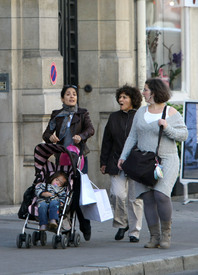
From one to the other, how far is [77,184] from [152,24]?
770 centimetres

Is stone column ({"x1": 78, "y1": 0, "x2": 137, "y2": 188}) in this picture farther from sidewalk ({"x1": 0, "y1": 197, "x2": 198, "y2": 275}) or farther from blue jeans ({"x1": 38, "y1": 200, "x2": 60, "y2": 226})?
blue jeans ({"x1": 38, "y1": 200, "x2": 60, "y2": 226})

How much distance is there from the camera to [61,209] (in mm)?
9555

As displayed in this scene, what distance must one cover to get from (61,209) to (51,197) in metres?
0.17

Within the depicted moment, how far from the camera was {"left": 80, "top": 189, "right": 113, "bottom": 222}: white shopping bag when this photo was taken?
965 centimetres

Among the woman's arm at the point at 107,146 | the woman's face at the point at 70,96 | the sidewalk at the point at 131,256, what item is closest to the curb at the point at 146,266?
the sidewalk at the point at 131,256

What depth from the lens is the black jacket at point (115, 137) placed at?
10.4 m

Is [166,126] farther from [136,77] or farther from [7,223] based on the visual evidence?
[136,77]

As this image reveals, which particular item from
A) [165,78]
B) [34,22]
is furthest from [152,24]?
[34,22]

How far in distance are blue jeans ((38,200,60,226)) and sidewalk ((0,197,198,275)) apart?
400 millimetres

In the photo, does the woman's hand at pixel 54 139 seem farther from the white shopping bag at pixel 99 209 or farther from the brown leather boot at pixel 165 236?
the brown leather boot at pixel 165 236

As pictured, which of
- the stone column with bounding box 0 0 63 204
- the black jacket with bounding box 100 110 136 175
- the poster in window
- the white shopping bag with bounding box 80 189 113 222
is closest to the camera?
the white shopping bag with bounding box 80 189 113 222

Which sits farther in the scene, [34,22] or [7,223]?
[34,22]

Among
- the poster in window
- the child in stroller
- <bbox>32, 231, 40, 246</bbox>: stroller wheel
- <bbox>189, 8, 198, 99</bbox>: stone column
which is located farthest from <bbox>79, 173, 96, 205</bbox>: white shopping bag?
<bbox>189, 8, 198, 99</bbox>: stone column

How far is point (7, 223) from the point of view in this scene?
39.1 feet
